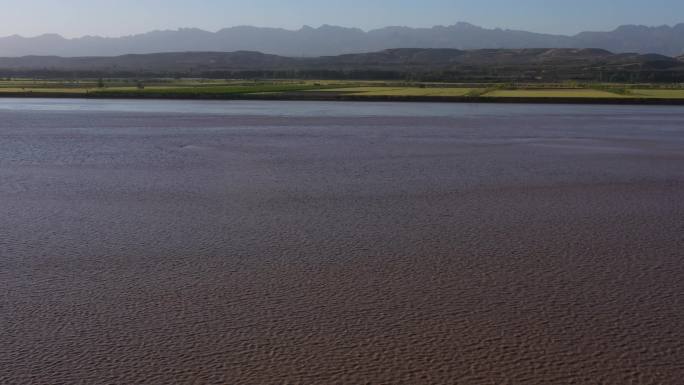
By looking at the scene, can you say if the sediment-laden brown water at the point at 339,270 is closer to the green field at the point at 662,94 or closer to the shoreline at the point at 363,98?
the shoreline at the point at 363,98

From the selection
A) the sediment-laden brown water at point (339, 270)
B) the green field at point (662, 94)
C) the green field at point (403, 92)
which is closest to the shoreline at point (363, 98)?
the green field at point (403, 92)

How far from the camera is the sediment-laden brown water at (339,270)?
430 centimetres

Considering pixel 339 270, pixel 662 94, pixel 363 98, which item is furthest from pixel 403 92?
pixel 339 270

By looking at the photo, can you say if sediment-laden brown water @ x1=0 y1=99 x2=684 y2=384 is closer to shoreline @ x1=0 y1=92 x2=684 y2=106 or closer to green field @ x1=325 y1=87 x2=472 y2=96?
shoreline @ x1=0 y1=92 x2=684 y2=106

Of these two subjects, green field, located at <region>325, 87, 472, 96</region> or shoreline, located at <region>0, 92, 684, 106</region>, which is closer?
shoreline, located at <region>0, 92, 684, 106</region>

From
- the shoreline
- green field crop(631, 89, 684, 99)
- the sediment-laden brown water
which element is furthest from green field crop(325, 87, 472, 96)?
the sediment-laden brown water

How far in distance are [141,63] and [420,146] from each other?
483ft

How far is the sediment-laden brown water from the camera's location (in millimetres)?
4297

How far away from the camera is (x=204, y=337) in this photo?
4.62 meters

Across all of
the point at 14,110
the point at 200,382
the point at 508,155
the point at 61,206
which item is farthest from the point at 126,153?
the point at 14,110

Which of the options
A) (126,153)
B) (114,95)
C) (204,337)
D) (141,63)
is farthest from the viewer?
(141,63)

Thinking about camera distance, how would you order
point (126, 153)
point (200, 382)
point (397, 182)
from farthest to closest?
1. point (126, 153)
2. point (397, 182)
3. point (200, 382)

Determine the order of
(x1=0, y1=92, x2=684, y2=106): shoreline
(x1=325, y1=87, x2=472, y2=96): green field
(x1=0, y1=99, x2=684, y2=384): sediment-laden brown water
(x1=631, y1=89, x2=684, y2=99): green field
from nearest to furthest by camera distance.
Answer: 1. (x1=0, y1=99, x2=684, y2=384): sediment-laden brown water
2. (x1=0, y1=92, x2=684, y2=106): shoreline
3. (x1=631, y1=89, x2=684, y2=99): green field
4. (x1=325, y1=87, x2=472, y2=96): green field

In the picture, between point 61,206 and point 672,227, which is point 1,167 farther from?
point 672,227
